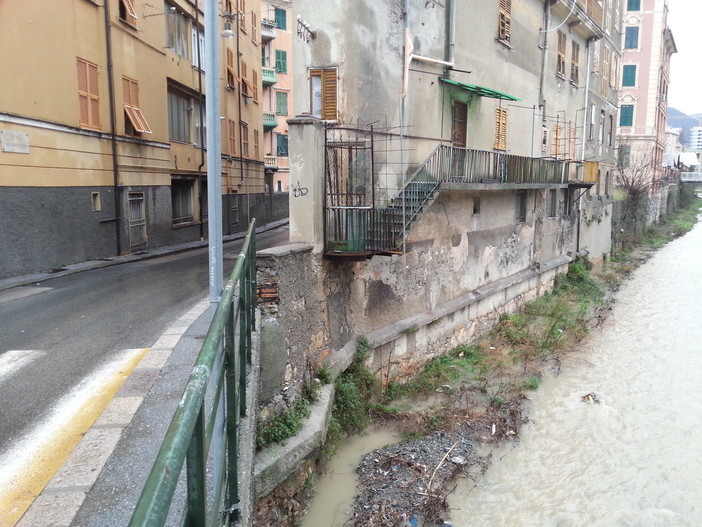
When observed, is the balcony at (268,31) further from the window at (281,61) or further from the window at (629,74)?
the window at (629,74)

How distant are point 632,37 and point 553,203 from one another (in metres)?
32.4

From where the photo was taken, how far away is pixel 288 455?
6.13m

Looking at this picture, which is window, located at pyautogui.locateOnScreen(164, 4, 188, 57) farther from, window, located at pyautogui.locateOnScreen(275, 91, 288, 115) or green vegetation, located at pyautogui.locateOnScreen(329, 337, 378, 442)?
window, located at pyautogui.locateOnScreen(275, 91, 288, 115)

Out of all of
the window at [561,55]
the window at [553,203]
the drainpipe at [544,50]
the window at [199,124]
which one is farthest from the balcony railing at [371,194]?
the window at [199,124]

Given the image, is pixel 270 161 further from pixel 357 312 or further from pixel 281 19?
pixel 357 312

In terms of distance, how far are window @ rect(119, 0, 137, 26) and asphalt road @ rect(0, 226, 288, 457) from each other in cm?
766

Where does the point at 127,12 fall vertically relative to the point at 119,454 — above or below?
above

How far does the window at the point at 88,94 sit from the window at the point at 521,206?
39.6 ft

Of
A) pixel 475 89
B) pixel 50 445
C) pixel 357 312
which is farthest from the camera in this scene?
pixel 475 89

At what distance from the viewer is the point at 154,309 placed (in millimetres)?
9133

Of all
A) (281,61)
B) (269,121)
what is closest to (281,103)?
(281,61)

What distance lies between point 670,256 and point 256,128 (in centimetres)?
2378

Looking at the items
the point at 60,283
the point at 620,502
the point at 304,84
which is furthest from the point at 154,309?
the point at 620,502

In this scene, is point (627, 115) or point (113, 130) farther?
point (627, 115)
